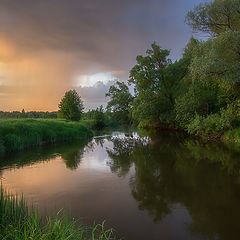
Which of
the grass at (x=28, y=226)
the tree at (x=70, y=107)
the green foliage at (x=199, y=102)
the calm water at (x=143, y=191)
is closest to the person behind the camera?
the grass at (x=28, y=226)

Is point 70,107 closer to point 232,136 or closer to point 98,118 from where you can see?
point 98,118

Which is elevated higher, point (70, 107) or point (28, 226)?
point (70, 107)

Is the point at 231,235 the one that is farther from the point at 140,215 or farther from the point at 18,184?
the point at 18,184

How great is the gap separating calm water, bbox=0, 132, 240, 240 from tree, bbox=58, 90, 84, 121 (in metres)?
26.9

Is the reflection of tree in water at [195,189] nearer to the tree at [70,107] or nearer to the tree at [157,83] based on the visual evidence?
the tree at [157,83]

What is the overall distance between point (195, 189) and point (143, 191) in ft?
5.46

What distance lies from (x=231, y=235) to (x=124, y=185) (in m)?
3.85

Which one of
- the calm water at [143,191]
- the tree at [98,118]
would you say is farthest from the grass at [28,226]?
the tree at [98,118]

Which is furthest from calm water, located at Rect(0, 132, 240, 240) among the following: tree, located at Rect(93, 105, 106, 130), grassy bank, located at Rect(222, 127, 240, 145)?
tree, located at Rect(93, 105, 106, 130)

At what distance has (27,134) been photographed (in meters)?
15.6

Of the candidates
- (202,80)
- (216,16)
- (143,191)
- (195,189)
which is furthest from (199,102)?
(143,191)

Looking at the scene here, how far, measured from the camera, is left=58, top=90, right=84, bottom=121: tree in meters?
38.2

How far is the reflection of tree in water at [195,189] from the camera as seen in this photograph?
4617 millimetres

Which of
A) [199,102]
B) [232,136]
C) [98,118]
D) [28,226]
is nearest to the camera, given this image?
[28,226]
